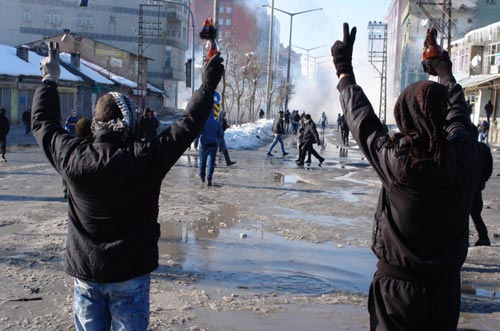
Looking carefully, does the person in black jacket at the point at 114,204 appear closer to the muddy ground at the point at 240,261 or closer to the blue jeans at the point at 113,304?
the blue jeans at the point at 113,304

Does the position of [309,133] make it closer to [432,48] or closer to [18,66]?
[432,48]

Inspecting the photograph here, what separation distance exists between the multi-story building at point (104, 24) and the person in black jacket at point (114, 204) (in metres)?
68.6

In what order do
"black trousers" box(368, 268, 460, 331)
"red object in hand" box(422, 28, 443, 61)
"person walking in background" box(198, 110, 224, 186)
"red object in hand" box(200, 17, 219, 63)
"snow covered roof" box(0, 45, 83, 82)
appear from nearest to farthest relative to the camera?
1. "black trousers" box(368, 268, 460, 331)
2. "red object in hand" box(200, 17, 219, 63)
3. "red object in hand" box(422, 28, 443, 61)
4. "person walking in background" box(198, 110, 224, 186)
5. "snow covered roof" box(0, 45, 83, 82)

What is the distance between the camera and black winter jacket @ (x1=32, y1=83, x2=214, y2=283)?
2.92 metres

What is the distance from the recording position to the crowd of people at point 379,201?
2.76 meters

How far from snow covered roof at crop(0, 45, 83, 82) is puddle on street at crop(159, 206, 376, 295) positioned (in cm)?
2745

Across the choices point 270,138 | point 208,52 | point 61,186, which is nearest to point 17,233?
point 61,186

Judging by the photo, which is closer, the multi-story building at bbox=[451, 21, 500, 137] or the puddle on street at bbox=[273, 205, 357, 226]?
the puddle on street at bbox=[273, 205, 357, 226]

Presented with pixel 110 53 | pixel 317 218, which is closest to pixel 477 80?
pixel 317 218

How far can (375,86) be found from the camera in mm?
93125

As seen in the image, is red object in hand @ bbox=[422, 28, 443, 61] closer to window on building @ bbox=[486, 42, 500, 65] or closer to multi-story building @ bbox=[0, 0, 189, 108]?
window on building @ bbox=[486, 42, 500, 65]

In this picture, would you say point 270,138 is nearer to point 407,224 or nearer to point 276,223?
point 276,223

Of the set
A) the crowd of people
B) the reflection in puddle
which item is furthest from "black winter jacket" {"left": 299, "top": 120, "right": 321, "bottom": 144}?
the crowd of people

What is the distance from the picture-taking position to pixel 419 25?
207 feet
